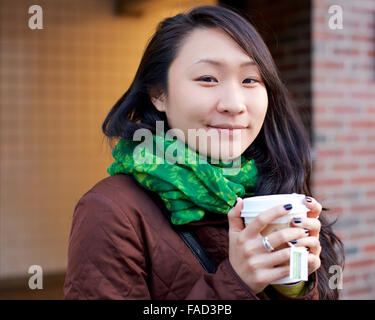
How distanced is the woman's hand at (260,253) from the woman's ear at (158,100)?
57cm

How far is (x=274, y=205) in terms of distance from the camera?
1.27m

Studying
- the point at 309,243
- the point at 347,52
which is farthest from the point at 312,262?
the point at 347,52

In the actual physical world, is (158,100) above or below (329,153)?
above

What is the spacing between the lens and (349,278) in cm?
403

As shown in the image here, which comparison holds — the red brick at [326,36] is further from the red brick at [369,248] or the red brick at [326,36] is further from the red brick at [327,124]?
the red brick at [369,248]

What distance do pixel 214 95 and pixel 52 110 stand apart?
4671mm

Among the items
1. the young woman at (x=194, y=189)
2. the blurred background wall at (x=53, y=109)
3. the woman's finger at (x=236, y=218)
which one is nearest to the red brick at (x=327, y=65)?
the blurred background wall at (x=53, y=109)

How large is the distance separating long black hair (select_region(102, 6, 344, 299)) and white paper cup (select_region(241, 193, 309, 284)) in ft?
1.45

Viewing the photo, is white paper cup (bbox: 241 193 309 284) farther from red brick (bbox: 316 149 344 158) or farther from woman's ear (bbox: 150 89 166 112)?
red brick (bbox: 316 149 344 158)

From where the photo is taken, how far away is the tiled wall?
5.75m

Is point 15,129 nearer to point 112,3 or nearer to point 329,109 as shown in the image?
point 112,3

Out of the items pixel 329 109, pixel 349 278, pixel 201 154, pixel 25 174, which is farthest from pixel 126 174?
pixel 25 174

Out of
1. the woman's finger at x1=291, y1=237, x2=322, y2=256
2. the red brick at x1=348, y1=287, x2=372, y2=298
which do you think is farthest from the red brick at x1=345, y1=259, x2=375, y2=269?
the woman's finger at x1=291, y1=237, x2=322, y2=256

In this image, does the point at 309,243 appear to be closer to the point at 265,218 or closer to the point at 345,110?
the point at 265,218
